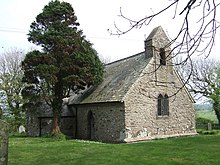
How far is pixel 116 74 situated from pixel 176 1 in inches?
869

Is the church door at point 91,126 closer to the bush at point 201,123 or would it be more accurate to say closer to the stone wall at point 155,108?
the stone wall at point 155,108

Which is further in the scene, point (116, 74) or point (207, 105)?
point (207, 105)

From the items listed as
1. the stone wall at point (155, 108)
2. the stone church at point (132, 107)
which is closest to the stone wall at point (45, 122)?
the stone church at point (132, 107)

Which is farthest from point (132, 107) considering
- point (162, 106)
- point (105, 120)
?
point (162, 106)

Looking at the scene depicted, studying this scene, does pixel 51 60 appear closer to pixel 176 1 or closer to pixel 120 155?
pixel 120 155

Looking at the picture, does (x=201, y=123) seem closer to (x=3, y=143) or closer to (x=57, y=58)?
(x=57, y=58)

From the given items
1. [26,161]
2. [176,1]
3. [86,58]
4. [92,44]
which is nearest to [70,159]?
[26,161]

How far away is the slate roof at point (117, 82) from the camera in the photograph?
2231cm

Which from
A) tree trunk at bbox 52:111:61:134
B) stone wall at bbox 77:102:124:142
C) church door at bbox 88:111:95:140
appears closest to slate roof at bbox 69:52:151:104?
stone wall at bbox 77:102:124:142

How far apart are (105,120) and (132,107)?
8.93 ft

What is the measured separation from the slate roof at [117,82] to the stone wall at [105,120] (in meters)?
0.58

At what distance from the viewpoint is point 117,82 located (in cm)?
2423

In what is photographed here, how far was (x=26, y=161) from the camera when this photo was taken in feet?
40.9

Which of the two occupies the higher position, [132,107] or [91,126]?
[132,107]
